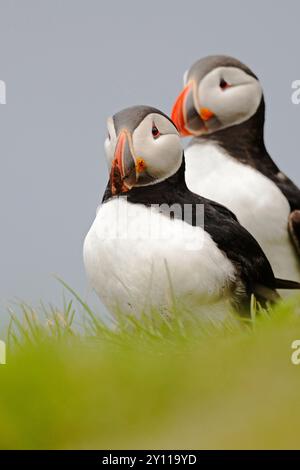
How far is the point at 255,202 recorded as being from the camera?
5.86 m

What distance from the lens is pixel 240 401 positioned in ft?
9.78

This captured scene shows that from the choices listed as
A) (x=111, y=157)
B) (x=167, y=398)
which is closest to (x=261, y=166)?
(x=111, y=157)

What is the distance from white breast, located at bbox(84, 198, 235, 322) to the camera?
14.6ft

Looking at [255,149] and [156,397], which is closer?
[156,397]

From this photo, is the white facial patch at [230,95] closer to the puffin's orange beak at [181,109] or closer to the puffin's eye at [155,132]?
the puffin's orange beak at [181,109]

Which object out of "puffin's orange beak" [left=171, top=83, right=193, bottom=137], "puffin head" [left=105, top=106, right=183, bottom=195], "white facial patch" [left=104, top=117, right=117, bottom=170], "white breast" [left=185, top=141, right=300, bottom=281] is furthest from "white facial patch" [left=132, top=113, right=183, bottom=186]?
"puffin's orange beak" [left=171, top=83, right=193, bottom=137]

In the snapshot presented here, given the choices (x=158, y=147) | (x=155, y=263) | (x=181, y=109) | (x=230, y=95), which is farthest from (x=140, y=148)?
(x=230, y=95)

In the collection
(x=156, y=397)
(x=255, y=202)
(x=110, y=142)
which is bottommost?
(x=156, y=397)

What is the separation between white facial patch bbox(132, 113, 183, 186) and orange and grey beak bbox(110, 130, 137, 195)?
45 mm

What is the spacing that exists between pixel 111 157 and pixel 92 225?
14.0 inches

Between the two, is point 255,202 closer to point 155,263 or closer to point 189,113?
point 189,113

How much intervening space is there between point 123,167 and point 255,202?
1.55 m
